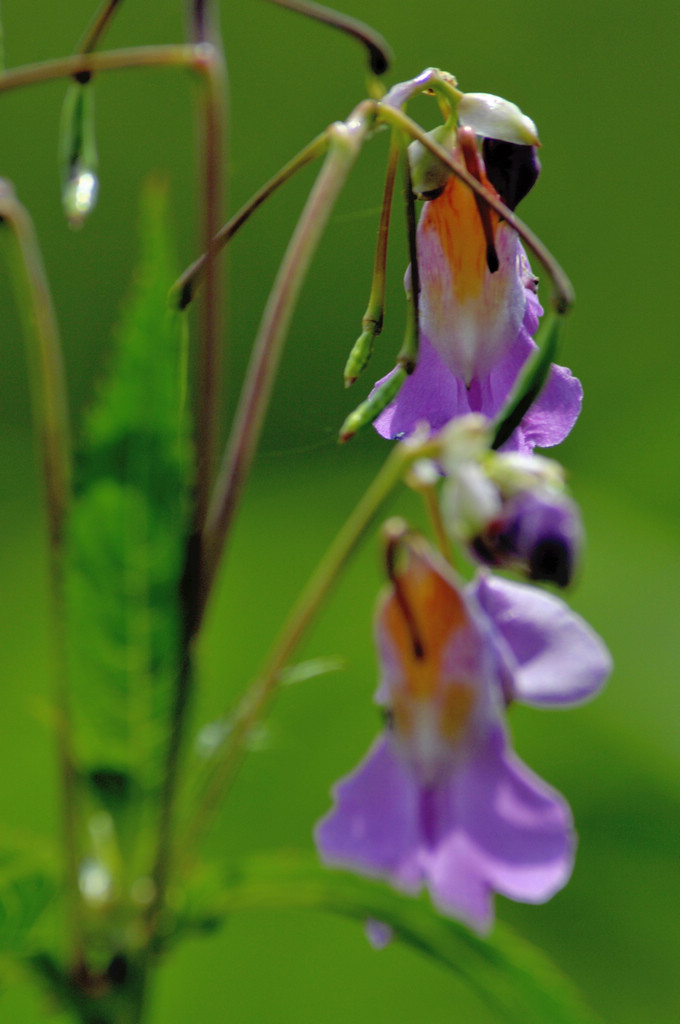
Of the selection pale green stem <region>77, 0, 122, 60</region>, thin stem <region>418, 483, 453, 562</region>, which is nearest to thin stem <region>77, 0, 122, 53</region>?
pale green stem <region>77, 0, 122, 60</region>

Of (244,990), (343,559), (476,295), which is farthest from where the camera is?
(244,990)

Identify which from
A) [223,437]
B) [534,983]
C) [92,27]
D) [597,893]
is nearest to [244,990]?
[597,893]

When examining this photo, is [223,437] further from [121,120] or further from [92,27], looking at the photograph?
[92,27]

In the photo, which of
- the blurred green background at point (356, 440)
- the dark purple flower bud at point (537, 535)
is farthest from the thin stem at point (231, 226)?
the blurred green background at point (356, 440)

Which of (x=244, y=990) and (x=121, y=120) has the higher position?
(x=121, y=120)

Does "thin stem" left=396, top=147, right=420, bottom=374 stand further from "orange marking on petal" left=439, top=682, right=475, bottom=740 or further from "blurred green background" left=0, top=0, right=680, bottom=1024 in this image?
"blurred green background" left=0, top=0, right=680, bottom=1024

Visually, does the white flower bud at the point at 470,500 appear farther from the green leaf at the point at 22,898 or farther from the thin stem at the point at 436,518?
the green leaf at the point at 22,898

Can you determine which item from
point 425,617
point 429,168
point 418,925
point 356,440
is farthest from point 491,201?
point 356,440
